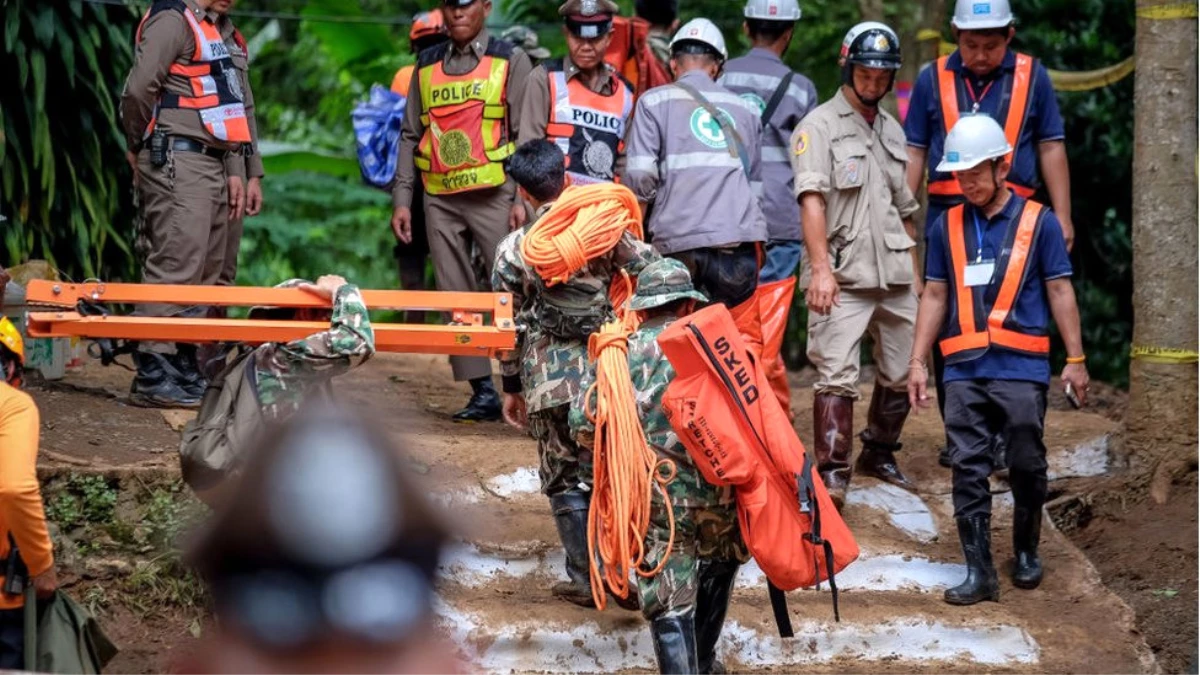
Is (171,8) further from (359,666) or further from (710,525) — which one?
(359,666)

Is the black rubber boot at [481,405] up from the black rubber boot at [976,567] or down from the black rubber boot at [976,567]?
up

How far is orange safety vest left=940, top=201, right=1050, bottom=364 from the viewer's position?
7383 mm

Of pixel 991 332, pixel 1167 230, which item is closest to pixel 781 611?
pixel 991 332

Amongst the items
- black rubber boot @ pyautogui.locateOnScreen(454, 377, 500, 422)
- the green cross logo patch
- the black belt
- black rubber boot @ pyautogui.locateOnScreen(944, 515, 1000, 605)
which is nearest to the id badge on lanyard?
black rubber boot @ pyautogui.locateOnScreen(944, 515, 1000, 605)

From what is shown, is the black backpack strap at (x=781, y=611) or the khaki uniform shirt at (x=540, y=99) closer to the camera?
the black backpack strap at (x=781, y=611)

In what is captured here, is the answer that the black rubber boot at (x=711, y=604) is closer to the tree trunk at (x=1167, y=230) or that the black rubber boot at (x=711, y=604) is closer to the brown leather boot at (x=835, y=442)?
the brown leather boot at (x=835, y=442)

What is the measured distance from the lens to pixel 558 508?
707cm

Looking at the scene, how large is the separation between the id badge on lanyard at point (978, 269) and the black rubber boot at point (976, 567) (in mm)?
974

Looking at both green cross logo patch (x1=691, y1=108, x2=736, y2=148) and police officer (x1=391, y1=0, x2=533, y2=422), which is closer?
green cross logo patch (x1=691, y1=108, x2=736, y2=148)

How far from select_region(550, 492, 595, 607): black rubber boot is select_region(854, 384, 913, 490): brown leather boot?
1.99 metres

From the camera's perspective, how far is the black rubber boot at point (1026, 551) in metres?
7.66

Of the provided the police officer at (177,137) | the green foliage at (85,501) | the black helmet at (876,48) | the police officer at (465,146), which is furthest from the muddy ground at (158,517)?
the black helmet at (876,48)

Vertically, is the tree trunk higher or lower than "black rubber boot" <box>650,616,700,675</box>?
higher

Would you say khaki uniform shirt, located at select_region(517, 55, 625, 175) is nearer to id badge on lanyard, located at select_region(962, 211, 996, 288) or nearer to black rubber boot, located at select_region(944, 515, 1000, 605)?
id badge on lanyard, located at select_region(962, 211, 996, 288)
